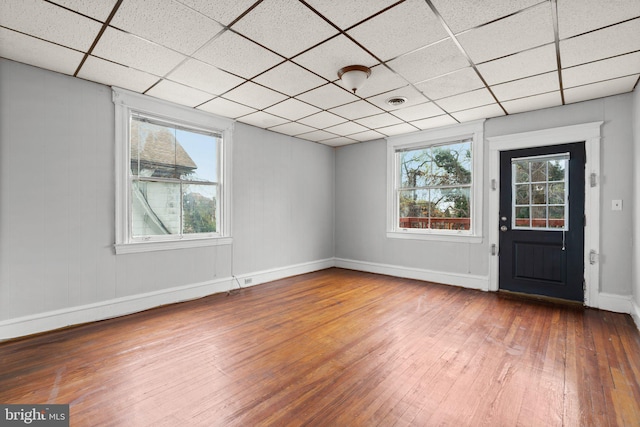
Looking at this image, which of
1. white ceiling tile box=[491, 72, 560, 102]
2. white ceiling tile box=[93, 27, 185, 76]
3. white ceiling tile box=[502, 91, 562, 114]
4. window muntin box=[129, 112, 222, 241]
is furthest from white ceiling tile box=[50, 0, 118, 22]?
white ceiling tile box=[502, 91, 562, 114]

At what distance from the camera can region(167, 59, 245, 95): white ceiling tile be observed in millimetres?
2939

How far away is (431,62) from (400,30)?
0.66 meters

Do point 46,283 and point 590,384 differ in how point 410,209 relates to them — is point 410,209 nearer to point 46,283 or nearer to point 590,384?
point 590,384

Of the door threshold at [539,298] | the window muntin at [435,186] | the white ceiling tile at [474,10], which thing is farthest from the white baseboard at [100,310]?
the door threshold at [539,298]

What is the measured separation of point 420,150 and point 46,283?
17.9 ft

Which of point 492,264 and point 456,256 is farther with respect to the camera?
point 456,256

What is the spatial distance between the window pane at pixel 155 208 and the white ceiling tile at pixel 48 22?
165 cm

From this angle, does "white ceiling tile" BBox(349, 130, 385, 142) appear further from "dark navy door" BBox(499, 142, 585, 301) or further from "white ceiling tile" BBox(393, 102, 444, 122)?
"dark navy door" BBox(499, 142, 585, 301)

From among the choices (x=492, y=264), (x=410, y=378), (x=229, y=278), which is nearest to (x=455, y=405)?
(x=410, y=378)

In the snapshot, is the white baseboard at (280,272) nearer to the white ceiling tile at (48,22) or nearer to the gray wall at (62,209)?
the gray wall at (62,209)

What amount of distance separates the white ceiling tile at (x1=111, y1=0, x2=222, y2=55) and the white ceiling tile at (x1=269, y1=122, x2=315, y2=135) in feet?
7.81

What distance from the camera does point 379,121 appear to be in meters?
4.63

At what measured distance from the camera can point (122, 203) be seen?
11.5 feet

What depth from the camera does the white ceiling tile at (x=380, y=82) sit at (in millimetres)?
2994
